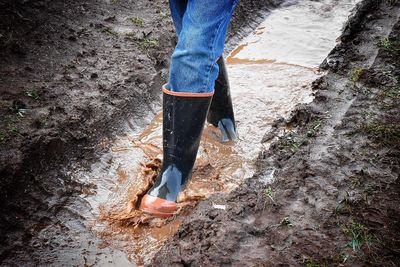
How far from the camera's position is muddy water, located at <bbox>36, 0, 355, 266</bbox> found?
1.90m

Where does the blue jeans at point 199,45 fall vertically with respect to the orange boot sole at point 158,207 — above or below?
above

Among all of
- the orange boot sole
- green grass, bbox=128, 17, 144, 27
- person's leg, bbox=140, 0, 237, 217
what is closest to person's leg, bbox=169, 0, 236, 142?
person's leg, bbox=140, 0, 237, 217

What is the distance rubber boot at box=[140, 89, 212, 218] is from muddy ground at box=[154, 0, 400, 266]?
19 centimetres

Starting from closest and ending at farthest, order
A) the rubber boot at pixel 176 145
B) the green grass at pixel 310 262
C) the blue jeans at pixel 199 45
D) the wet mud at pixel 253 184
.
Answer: the green grass at pixel 310 262 < the wet mud at pixel 253 184 < the blue jeans at pixel 199 45 < the rubber boot at pixel 176 145

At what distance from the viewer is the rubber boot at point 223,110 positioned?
8.21 ft

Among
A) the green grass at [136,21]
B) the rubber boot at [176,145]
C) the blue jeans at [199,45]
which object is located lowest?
the rubber boot at [176,145]

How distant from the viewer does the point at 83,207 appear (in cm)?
207

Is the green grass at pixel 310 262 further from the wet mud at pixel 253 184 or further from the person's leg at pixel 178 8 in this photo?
the person's leg at pixel 178 8

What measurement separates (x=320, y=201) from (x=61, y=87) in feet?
6.21

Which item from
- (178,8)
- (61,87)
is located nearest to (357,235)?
(178,8)

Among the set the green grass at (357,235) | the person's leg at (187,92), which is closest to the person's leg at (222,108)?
the person's leg at (187,92)

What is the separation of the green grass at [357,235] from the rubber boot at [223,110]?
1.23 m

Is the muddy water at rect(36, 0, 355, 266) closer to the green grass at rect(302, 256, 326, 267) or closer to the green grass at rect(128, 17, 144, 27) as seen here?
the green grass at rect(302, 256, 326, 267)

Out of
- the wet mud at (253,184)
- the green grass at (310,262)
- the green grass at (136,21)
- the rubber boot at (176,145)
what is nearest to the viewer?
the green grass at (310,262)
